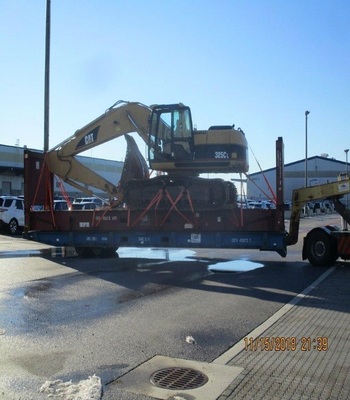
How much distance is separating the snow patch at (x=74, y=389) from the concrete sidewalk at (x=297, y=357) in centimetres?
117

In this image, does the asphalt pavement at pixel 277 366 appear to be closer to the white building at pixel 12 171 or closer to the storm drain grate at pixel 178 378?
the storm drain grate at pixel 178 378

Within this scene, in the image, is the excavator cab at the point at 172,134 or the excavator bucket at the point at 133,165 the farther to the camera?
the excavator bucket at the point at 133,165

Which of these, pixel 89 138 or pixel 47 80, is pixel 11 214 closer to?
pixel 47 80

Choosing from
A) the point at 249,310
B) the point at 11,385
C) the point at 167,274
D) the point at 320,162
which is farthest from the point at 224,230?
the point at 320,162

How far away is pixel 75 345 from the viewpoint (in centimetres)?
593

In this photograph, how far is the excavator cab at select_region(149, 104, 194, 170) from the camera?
1409 centimetres

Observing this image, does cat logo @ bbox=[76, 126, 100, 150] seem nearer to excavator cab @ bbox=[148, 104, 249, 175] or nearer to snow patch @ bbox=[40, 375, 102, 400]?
excavator cab @ bbox=[148, 104, 249, 175]

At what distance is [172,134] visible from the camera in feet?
46.4

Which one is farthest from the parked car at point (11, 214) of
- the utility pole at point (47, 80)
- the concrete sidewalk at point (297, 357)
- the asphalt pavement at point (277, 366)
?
the asphalt pavement at point (277, 366)

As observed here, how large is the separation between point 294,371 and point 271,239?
27.9 feet

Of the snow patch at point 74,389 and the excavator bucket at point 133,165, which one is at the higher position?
the excavator bucket at point 133,165

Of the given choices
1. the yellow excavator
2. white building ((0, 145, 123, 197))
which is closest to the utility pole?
the yellow excavator
